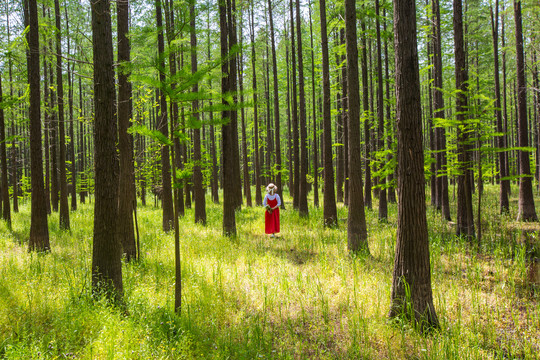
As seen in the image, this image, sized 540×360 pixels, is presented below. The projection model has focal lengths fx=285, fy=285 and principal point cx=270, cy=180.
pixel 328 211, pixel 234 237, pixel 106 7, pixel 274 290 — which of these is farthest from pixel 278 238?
→ pixel 106 7

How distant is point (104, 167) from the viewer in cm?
469

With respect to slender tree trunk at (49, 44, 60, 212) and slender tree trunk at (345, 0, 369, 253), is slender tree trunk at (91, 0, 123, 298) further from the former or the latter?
slender tree trunk at (49, 44, 60, 212)

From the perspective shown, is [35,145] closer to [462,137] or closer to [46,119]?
[46,119]

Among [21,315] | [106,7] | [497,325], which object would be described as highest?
[106,7]

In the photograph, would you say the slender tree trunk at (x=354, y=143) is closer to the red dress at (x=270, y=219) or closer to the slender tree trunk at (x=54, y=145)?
the red dress at (x=270, y=219)

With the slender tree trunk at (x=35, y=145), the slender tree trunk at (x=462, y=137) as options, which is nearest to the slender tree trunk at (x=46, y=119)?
the slender tree trunk at (x=35, y=145)

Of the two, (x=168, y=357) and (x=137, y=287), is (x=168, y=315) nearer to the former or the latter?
(x=168, y=357)

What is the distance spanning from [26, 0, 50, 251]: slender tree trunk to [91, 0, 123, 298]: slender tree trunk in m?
4.77

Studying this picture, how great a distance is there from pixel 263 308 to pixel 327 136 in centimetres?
697

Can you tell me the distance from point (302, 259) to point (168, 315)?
404cm

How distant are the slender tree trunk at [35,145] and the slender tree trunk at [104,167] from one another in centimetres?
477

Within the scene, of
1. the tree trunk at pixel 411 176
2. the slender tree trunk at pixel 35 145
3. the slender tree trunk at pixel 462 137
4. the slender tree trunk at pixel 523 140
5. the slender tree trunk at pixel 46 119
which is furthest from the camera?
the slender tree trunk at pixel 46 119

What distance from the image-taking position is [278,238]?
397 inches

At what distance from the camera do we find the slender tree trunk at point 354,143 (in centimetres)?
765
